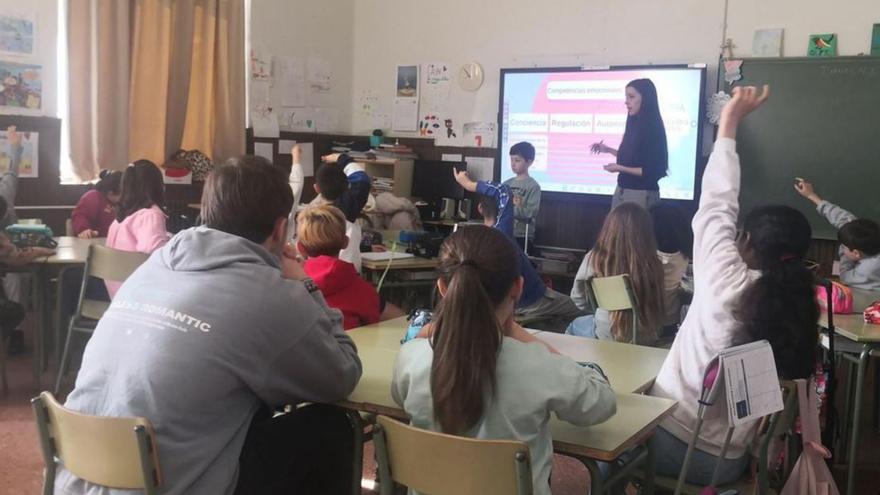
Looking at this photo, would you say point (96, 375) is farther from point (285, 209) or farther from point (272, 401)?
point (285, 209)

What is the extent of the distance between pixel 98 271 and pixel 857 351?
326 centimetres

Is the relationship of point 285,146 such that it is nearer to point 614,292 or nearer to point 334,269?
point 334,269

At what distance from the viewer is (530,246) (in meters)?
6.25

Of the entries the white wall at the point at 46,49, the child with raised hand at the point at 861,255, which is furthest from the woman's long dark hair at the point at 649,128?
the white wall at the point at 46,49

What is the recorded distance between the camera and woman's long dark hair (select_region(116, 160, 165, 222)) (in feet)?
13.1

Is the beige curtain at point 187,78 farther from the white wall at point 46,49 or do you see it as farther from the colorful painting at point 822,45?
the colorful painting at point 822,45

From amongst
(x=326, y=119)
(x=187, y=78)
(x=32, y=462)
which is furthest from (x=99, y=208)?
(x=326, y=119)

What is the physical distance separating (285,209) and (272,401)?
1.46 feet

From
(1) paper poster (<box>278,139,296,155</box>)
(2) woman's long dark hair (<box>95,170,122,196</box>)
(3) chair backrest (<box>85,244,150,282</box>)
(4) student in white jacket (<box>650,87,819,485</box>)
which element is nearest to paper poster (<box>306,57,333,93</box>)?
(1) paper poster (<box>278,139,296,155</box>)

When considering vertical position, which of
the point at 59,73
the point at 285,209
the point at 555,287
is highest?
the point at 59,73

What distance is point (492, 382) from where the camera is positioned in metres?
1.65

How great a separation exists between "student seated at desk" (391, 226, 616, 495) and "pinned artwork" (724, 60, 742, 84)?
14.0 feet

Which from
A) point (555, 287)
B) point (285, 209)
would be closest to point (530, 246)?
point (555, 287)

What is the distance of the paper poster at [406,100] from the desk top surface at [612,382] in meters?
4.47
